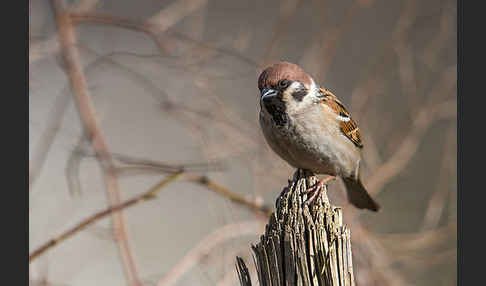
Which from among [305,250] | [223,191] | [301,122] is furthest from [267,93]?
[305,250]

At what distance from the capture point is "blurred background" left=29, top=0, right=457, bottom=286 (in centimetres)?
335

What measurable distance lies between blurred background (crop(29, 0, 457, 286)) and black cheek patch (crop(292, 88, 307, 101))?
0.27 meters

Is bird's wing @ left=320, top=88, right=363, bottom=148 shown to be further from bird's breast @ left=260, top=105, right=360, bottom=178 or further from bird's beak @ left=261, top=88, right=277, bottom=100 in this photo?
bird's beak @ left=261, top=88, right=277, bottom=100

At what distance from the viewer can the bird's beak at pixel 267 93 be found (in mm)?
3107

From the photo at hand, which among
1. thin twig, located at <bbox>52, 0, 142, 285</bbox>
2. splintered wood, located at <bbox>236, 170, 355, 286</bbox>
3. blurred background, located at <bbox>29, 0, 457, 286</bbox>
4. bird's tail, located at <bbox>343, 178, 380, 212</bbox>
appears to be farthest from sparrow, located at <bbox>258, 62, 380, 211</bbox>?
splintered wood, located at <bbox>236, 170, 355, 286</bbox>

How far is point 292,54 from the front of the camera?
230 inches

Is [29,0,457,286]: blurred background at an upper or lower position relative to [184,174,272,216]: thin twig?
upper

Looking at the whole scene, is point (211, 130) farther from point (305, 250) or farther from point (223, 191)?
point (305, 250)

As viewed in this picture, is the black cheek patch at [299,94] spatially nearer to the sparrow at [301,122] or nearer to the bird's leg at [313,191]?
the sparrow at [301,122]

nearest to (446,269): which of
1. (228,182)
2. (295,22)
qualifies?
(228,182)

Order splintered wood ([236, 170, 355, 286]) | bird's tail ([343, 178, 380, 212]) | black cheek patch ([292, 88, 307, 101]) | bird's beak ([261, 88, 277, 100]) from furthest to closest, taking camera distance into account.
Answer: bird's tail ([343, 178, 380, 212]), black cheek patch ([292, 88, 307, 101]), bird's beak ([261, 88, 277, 100]), splintered wood ([236, 170, 355, 286])

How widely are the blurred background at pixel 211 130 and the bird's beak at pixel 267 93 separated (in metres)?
0.32

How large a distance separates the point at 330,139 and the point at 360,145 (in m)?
0.46

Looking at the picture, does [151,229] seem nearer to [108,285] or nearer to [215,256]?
[108,285]
